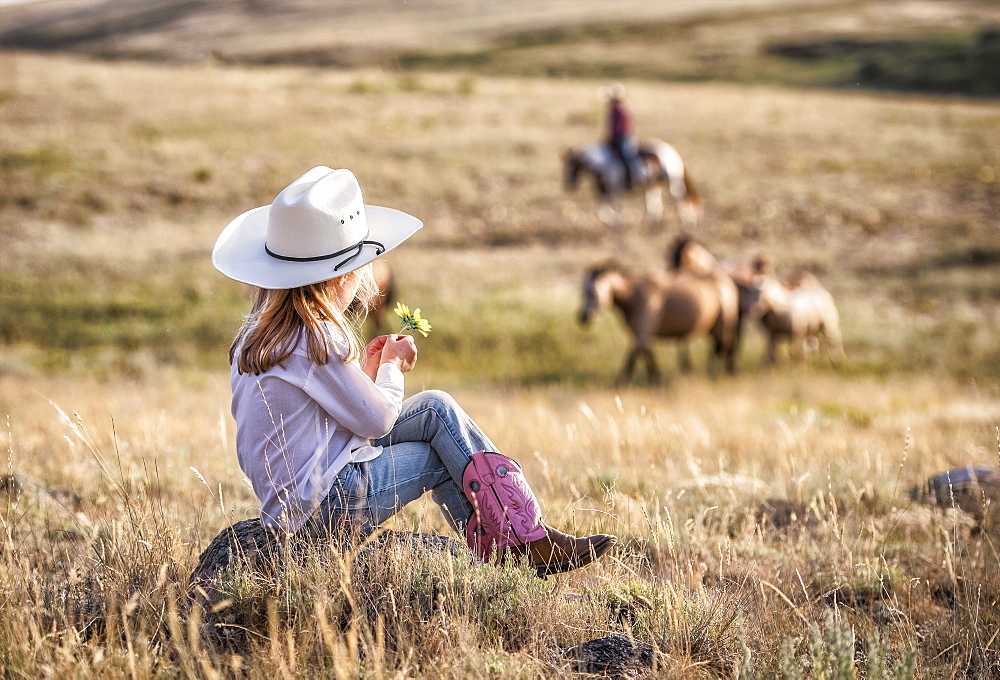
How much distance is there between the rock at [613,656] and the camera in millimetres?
2414

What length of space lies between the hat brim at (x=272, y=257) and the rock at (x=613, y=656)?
1.42 meters

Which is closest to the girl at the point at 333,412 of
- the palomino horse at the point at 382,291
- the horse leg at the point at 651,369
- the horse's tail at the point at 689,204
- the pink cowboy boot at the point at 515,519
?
the pink cowboy boot at the point at 515,519

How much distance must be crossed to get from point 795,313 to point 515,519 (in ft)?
37.5

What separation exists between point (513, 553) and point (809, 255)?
18.6 metres

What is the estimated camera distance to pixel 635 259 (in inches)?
771

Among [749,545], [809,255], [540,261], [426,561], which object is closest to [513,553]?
[426,561]

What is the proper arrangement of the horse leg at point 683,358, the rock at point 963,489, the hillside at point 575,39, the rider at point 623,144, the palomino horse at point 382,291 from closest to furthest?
the rock at point 963,489 → the palomino horse at point 382,291 → the horse leg at point 683,358 → the rider at point 623,144 → the hillside at point 575,39

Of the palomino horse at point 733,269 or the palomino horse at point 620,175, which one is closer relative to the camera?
the palomino horse at point 733,269

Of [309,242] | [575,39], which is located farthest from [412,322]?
[575,39]

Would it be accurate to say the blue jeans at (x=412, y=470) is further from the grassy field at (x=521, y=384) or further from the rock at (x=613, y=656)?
the rock at (x=613, y=656)

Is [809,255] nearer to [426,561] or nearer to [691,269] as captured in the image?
[691,269]

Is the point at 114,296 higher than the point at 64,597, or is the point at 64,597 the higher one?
the point at 64,597

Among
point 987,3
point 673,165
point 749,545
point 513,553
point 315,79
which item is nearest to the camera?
point 513,553

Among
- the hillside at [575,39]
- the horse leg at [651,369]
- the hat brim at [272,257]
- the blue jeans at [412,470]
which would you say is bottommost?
the horse leg at [651,369]
